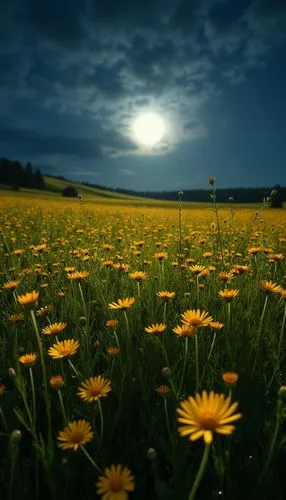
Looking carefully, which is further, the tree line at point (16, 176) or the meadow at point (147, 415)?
the tree line at point (16, 176)

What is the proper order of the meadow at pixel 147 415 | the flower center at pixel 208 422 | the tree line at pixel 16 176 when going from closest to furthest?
the flower center at pixel 208 422, the meadow at pixel 147 415, the tree line at pixel 16 176

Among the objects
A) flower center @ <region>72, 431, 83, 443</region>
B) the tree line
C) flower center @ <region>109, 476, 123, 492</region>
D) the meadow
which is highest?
the tree line

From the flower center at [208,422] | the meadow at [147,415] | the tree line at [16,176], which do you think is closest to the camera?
the flower center at [208,422]

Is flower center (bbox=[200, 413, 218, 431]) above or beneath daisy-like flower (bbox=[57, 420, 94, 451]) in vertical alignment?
above

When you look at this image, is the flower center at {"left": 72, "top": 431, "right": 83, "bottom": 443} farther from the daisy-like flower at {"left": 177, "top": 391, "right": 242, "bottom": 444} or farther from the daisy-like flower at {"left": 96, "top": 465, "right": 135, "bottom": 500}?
the daisy-like flower at {"left": 177, "top": 391, "right": 242, "bottom": 444}

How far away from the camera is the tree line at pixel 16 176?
65.8 metres

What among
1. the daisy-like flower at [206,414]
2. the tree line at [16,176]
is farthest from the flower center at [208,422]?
the tree line at [16,176]

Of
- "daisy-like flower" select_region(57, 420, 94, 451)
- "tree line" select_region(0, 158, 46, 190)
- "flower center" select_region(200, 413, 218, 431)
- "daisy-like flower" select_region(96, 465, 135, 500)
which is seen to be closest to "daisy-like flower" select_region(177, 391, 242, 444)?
"flower center" select_region(200, 413, 218, 431)

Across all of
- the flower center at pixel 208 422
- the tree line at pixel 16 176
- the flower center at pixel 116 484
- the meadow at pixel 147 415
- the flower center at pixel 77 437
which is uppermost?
the tree line at pixel 16 176

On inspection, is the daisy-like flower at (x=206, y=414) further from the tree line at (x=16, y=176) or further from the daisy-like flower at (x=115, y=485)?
the tree line at (x=16, y=176)

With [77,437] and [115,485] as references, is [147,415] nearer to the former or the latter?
[77,437]

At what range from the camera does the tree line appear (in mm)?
65812

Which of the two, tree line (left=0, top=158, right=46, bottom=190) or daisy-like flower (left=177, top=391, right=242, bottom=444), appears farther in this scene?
tree line (left=0, top=158, right=46, bottom=190)

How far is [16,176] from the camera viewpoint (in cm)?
6738
